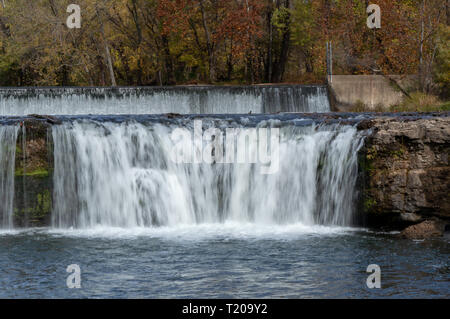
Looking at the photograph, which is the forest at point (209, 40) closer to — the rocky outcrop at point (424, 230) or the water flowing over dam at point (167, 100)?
the water flowing over dam at point (167, 100)

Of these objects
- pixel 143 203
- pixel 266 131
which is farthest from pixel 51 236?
pixel 266 131

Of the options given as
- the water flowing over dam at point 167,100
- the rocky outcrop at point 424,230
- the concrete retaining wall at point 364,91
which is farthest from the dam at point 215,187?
the concrete retaining wall at point 364,91

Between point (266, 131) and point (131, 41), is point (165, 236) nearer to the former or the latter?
point (266, 131)

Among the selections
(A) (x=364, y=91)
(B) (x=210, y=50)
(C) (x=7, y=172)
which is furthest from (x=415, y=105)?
(B) (x=210, y=50)

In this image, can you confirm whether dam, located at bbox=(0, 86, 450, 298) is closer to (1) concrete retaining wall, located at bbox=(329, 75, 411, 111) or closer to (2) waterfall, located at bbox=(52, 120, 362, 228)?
(2) waterfall, located at bbox=(52, 120, 362, 228)

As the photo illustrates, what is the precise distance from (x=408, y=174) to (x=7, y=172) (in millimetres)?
9617

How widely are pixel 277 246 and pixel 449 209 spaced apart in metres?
4.38

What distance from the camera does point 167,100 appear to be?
85.3 feet

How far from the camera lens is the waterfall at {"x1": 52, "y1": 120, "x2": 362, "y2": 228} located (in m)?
15.8

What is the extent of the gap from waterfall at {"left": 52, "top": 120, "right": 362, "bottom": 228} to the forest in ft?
45.4

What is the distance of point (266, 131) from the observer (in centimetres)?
1681

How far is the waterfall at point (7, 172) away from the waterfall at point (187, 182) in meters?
1.03

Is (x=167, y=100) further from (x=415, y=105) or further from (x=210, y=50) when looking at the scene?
(x=210, y=50)

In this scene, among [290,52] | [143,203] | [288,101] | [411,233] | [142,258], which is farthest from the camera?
[290,52]
